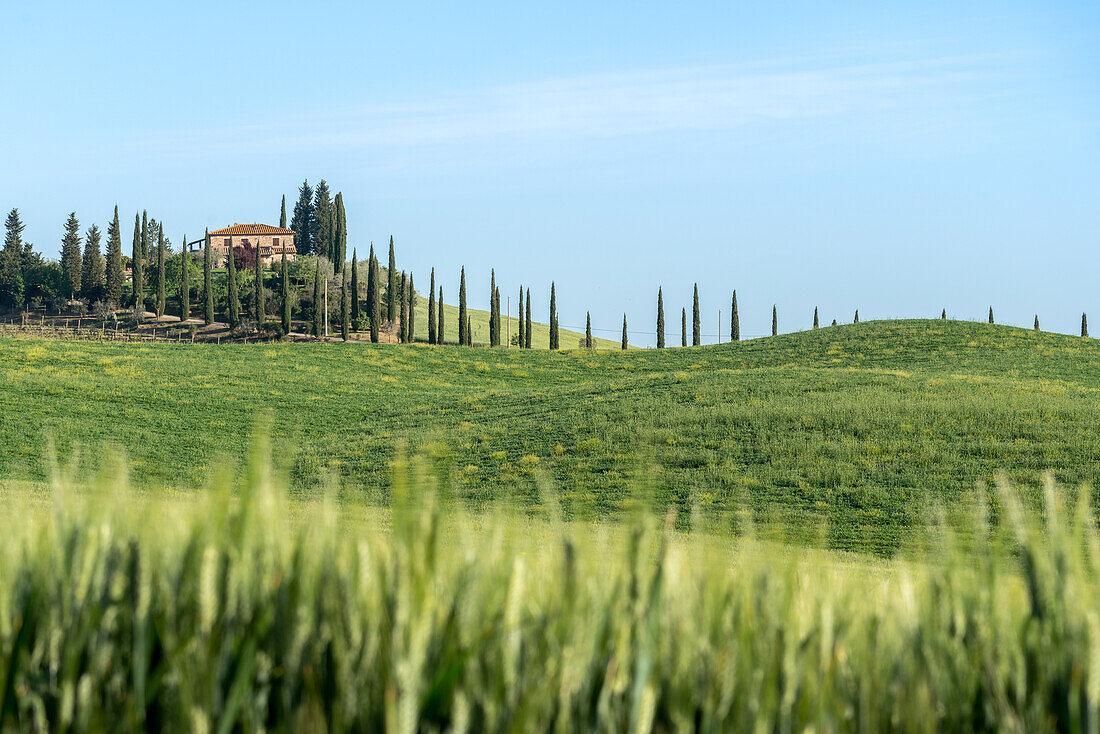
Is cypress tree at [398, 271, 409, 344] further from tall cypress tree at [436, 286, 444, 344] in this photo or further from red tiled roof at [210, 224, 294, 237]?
red tiled roof at [210, 224, 294, 237]

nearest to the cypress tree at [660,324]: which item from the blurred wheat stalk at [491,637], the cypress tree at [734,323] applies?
the cypress tree at [734,323]

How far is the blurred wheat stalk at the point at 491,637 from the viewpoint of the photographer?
1.78m

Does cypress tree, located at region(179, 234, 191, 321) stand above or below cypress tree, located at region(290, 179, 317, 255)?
below

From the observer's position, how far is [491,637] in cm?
189

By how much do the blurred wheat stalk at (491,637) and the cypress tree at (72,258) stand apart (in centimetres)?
8920

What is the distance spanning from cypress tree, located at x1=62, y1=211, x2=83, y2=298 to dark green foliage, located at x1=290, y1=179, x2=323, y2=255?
105ft

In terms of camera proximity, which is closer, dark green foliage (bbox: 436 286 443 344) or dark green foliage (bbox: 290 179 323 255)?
dark green foliage (bbox: 436 286 443 344)

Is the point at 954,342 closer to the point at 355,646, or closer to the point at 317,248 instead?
the point at 355,646

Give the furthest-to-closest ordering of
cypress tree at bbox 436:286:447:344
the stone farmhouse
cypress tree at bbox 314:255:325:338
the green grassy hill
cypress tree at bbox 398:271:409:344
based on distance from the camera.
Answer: the stone farmhouse
cypress tree at bbox 314:255:325:338
cypress tree at bbox 436:286:447:344
cypress tree at bbox 398:271:409:344
the green grassy hill

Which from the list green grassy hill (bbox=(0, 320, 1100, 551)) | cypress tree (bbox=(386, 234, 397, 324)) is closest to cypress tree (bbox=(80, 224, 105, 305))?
cypress tree (bbox=(386, 234, 397, 324))

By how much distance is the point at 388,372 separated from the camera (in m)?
43.6

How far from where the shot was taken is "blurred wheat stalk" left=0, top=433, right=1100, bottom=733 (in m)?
1.78

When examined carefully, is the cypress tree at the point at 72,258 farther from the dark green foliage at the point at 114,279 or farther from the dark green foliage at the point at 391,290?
the dark green foliage at the point at 391,290

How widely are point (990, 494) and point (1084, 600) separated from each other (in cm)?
1812
